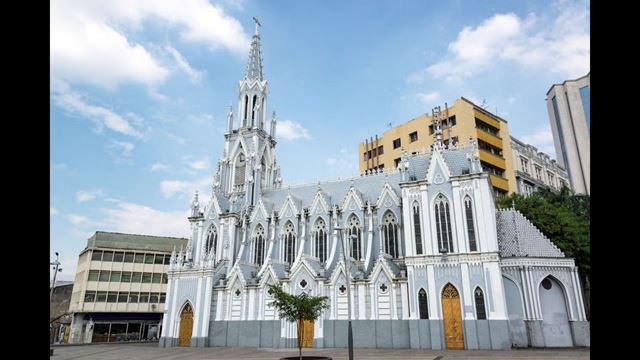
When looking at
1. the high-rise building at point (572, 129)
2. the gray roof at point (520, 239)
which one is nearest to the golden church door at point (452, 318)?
the gray roof at point (520, 239)

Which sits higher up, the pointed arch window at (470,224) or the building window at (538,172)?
the building window at (538,172)

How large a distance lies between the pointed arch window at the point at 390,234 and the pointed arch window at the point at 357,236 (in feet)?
9.06

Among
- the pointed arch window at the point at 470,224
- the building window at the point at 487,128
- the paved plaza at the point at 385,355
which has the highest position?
the building window at the point at 487,128

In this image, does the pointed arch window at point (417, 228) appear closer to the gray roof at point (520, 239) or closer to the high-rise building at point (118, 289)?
the gray roof at point (520, 239)

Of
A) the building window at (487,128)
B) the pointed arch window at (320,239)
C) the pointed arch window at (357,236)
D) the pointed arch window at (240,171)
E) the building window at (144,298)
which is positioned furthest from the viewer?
the building window at (487,128)

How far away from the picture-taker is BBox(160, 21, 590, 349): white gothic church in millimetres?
32656

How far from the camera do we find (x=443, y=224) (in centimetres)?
3550

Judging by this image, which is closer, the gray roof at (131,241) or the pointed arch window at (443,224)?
the pointed arch window at (443,224)

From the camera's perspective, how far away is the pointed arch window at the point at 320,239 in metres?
44.8

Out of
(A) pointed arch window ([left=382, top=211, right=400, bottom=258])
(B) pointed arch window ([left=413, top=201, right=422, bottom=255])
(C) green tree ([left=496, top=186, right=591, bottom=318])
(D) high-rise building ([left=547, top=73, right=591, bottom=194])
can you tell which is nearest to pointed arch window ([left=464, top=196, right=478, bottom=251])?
(B) pointed arch window ([left=413, top=201, right=422, bottom=255])

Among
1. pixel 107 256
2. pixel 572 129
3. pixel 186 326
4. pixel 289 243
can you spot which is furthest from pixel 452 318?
pixel 572 129

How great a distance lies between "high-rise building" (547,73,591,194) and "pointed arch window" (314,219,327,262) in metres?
59.0
